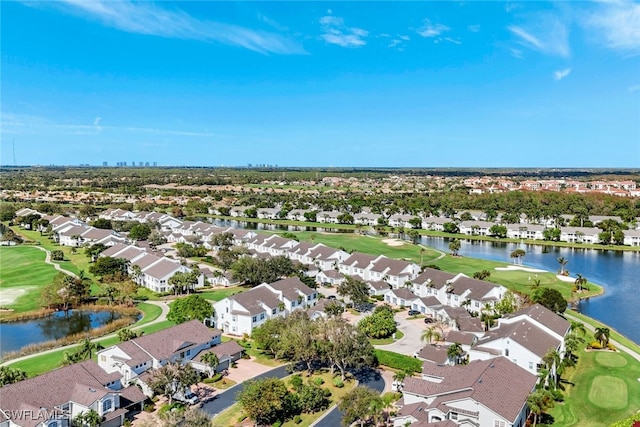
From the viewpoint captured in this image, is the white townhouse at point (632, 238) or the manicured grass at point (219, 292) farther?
the white townhouse at point (632, 238)

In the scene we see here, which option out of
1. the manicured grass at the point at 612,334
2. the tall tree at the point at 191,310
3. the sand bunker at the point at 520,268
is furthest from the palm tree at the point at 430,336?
the sand bunker at the point at 520,268

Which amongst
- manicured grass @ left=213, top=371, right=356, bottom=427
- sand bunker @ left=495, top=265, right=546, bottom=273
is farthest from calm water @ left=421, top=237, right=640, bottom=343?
manicured grass @ left=213, top=371, right=356, bottom=427

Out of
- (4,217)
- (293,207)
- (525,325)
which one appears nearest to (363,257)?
(525,325)

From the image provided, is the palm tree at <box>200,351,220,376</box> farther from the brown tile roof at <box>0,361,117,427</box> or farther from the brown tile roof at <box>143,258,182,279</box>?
the brown tile roof at <box>143,258,182,279</box>

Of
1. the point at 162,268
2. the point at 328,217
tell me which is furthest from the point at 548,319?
the point at 328,217

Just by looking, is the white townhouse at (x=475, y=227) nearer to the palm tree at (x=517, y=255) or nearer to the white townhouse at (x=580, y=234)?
the white townhouse at (x=580, y=234)

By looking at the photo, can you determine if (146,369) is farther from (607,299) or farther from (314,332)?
(607,299)

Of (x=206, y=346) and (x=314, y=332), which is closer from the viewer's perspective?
(x=314, y=332)
